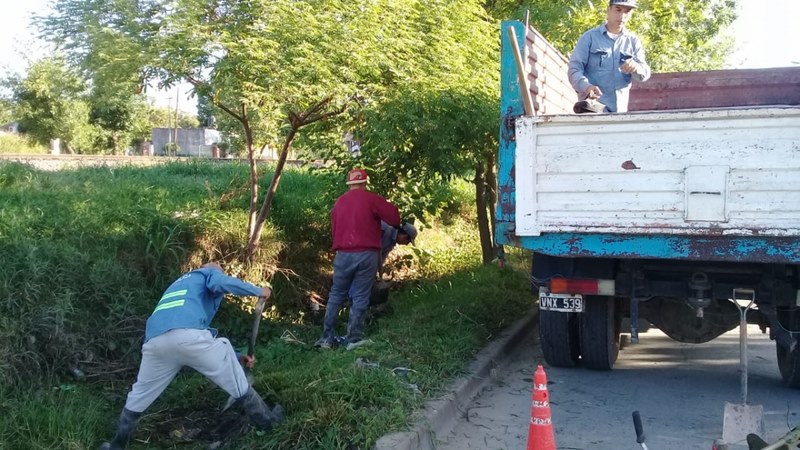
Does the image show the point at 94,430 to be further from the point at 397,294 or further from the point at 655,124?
the point at 397,294

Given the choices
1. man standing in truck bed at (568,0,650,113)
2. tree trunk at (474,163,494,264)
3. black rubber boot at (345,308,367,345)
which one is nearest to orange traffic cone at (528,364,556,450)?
black rubber boot at (345,308,367,345)

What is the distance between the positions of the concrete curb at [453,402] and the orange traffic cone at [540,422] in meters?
0.69

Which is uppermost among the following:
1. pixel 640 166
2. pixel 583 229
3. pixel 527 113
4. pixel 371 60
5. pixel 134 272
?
pixel 371 60

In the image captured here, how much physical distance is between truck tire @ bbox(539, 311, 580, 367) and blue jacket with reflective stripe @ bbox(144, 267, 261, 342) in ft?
8.59

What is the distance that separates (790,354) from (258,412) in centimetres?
400

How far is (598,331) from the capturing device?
6.32 m

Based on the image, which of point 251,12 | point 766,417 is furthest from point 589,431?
point 251,12

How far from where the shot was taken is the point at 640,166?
533 cm

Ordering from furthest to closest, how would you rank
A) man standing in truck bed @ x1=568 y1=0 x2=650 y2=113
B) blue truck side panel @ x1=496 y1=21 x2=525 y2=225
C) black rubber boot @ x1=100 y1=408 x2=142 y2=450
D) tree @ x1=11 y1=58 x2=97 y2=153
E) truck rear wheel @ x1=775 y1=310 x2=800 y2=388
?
1. tree @ x1=11 y1=58 x2=97 y2=153
2. man standing in truck bed @ x1=568 y1=0 x2=650 y2=113
3. blue truck side panel @ x1=496 y1=21 x2=525 y2=225
4. truck rear wheel @ x1=775 y1=310 x2=800 y2=388
5. black rubber boot @ x1=100 y1=408 x2=142 y2=450

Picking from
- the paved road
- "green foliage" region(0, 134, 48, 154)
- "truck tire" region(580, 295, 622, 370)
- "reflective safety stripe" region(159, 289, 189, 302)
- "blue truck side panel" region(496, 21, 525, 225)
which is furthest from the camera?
"green foliage" region(0, 134, 48, 154)

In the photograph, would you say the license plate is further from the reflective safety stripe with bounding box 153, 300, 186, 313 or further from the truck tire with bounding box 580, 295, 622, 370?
the reflective safety stripe with bounding box 153, 300, 186, 313

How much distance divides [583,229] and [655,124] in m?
0.86

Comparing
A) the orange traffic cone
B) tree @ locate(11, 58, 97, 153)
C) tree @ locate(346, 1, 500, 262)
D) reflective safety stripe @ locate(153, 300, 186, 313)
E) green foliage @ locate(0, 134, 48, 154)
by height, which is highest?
tree @ locate(11, 58, 97, 153)

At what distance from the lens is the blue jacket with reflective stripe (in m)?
4.48
